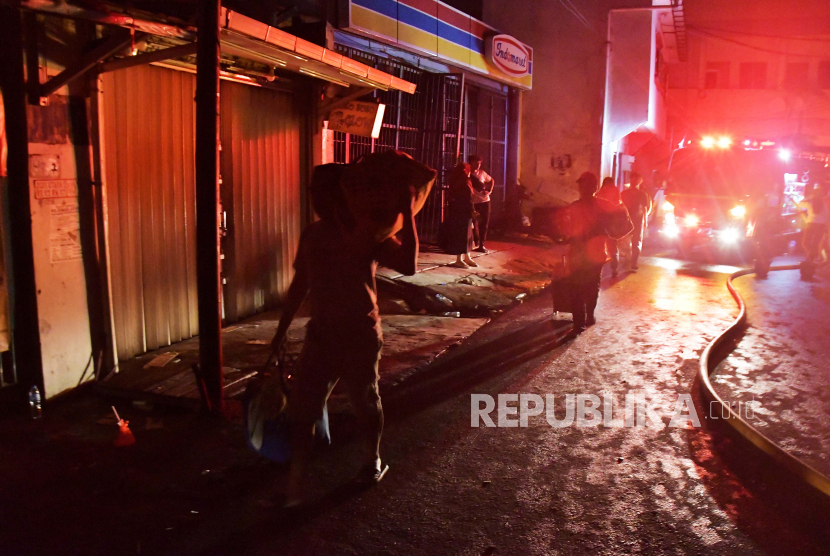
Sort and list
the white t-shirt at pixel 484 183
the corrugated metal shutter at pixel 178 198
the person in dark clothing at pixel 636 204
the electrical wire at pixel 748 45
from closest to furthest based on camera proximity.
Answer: the corrugated metal shutter at pixel 178 198 → the person in dark clothing at pixel 636 204 → the white t-shirt at pixel 484 183 → the electrical wire at pixel 748 45

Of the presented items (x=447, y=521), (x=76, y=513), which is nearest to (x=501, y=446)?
(x=447, y=521)

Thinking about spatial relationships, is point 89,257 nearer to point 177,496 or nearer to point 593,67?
point 177,496

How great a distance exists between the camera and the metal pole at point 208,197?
479 cm

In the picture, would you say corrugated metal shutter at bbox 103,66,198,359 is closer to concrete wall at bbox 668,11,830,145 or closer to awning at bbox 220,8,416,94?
awning at bbox 220,8,416,94

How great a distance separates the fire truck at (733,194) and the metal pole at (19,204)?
13568 millimetres

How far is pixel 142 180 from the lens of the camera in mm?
6336

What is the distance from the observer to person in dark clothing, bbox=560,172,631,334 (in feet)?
26.2

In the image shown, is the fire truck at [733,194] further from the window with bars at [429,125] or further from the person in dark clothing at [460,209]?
the person in dark clothing at [460,209]

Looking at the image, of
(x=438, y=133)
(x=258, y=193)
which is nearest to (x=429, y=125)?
(x=438, y=133)

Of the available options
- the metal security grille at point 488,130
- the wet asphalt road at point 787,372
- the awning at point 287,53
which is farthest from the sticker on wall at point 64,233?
the metal security grille at point 488,130

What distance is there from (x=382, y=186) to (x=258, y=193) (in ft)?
16.0

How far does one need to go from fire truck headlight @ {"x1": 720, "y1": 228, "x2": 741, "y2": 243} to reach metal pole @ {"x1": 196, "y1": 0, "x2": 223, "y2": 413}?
12.9 meters

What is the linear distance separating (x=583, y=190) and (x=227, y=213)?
13.3 feet

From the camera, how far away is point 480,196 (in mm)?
12953
